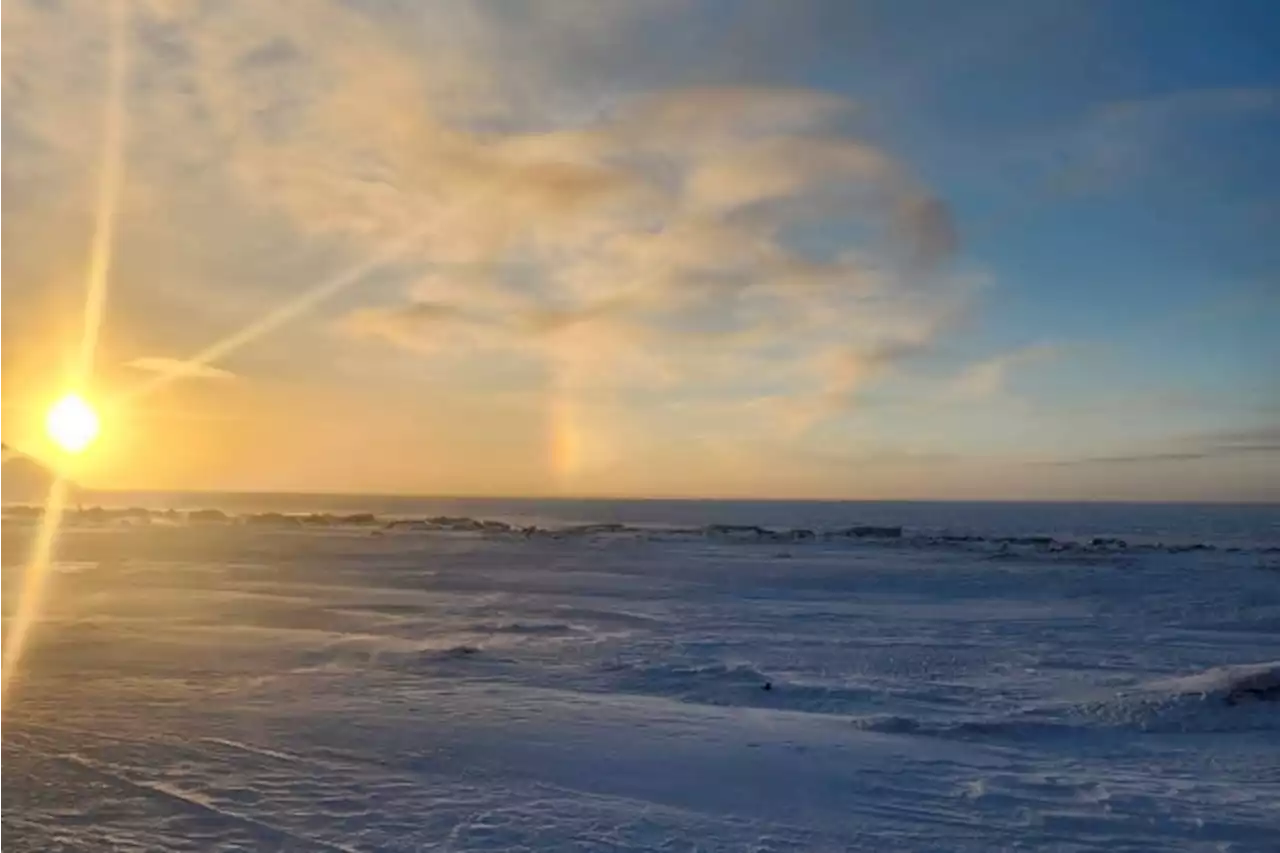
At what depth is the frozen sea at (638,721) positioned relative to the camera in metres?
7.74

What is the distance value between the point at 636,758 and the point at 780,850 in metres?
2.49

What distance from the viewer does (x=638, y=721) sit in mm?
11148

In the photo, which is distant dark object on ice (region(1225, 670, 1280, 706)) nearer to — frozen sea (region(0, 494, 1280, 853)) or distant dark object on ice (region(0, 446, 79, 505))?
frozen sea (region(0, 494, 1280, 853))

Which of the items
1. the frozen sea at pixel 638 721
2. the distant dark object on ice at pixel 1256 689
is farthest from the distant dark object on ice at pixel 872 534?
the distant dark object on ice at pixel 1256 689

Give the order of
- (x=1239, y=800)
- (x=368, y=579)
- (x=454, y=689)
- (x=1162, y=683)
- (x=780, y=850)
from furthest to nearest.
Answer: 1. (x=368, y=579)
2. (x=1162, y=683)
3. (x=454, y=689)
4. (x=1239, y=800)
5. (x=780, y=850)

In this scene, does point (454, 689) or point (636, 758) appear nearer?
point (636, 758)

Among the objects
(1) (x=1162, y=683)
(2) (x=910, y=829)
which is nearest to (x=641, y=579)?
(1) (x=1162, y=683)

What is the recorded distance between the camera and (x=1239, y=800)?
8.59 m

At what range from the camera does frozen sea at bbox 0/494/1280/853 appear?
7.74 metres

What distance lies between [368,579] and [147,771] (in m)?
20.2

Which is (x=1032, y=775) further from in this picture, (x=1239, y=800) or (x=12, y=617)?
(x=12, y=617)

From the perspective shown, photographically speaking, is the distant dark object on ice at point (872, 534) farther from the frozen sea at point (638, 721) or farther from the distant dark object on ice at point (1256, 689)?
the distant dark object on ice at point (1256, 689)

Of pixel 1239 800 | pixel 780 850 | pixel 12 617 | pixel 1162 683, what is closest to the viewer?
pixel 780 850

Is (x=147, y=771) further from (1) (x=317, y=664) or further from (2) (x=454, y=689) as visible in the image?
(1) (x=317, y=664)
